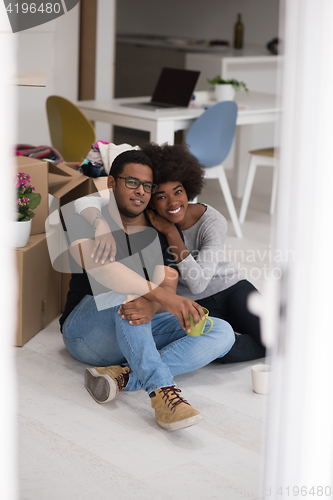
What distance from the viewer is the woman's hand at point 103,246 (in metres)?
1.72

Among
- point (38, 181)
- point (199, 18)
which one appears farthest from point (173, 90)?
point (199, 18)

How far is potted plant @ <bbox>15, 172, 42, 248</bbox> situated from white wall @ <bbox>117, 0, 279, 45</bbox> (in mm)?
5812

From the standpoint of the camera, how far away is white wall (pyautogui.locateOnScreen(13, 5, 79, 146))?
13.7 ft

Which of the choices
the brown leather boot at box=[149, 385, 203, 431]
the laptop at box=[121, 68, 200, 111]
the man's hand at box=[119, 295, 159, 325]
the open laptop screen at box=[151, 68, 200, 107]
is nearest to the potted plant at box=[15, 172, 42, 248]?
the man's hand at box=[119, 295, 159, 325]

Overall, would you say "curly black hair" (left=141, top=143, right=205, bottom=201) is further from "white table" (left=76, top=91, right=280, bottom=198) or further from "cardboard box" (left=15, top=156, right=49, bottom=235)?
"white table" (left=76, top=91, right=280, bottom=198)

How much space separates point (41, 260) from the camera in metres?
2.15

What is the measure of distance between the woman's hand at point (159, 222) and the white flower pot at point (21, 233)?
1.46 ft

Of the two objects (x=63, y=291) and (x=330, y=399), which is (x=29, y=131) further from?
(x=330, y=399)

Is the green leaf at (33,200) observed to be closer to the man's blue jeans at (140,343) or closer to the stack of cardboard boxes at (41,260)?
the stack of cardboard boxes at (41,260)

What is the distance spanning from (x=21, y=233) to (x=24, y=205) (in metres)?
0.10

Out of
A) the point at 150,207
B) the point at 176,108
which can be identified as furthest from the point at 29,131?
the point at 150,207

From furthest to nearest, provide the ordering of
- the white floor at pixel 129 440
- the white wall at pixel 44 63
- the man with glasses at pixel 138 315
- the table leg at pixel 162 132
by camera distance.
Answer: the white wall at pixel 44 63 < the table leg at pixel 162 132 < the man with glasses at pixel 138 315 < the white floor at pixel 129 440

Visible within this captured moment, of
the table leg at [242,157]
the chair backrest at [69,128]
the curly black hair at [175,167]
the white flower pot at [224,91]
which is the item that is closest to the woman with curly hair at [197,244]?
the curly black hair at [175,167]

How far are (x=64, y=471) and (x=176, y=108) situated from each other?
2569mm
